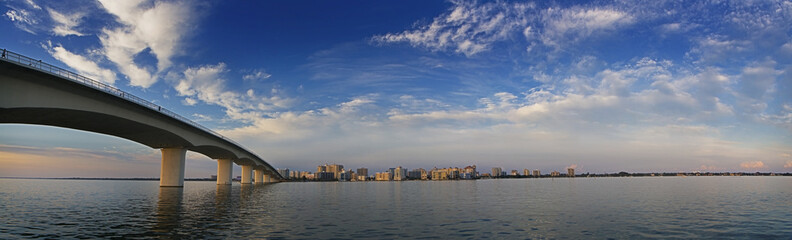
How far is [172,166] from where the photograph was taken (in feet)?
223

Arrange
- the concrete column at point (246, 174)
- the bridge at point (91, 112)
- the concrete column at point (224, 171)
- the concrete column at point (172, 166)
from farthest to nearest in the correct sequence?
the concrete column at point (246, 174), the concrete column at point (224, 171), the concrete column at point (172, 166), the bridge at point (91, 112)

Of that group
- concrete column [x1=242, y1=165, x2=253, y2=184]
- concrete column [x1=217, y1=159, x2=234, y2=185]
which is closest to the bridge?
concrete column [x1=217, y1=159, x2=234, y2=185]

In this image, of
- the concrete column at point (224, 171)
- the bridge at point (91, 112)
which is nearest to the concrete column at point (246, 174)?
the concrete column at point (224, 171)

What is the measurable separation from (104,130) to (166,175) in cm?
1878

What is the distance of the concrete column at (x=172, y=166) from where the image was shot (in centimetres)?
6712

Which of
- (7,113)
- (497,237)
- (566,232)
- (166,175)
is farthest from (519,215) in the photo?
(166,175)

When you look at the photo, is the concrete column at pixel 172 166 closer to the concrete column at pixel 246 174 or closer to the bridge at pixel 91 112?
the bridge at pixel 91 112

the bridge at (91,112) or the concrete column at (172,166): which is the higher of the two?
the bridge at (91,112)

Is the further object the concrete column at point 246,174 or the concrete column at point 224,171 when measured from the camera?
the concrete column at point 246,174

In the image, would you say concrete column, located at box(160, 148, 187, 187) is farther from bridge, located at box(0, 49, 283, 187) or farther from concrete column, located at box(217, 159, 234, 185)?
concrete column, located at box(217, 159, 234, 185)

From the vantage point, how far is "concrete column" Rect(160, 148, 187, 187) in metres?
67.1

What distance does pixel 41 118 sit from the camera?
3894 cm

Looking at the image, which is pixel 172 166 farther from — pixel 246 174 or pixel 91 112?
pixel 246 174

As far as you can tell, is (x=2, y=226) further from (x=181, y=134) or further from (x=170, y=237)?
(x=181, y=134)
